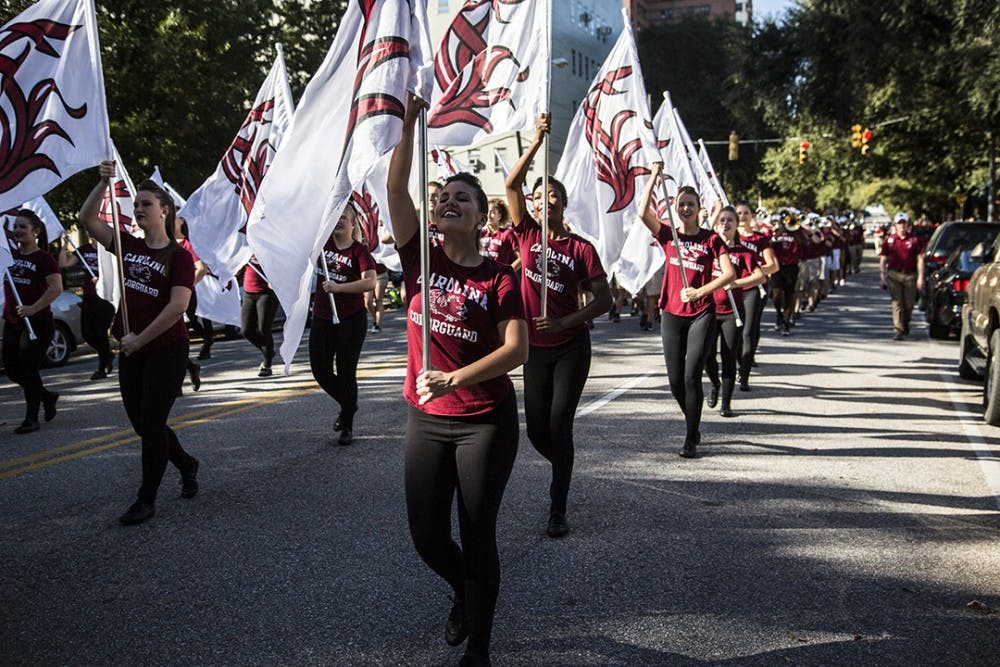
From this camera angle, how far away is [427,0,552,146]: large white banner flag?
290 inches

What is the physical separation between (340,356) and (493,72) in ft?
8.73

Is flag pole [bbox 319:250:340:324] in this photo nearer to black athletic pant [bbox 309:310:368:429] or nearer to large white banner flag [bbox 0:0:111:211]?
black athletic pant [bbox 309:310:368:429]

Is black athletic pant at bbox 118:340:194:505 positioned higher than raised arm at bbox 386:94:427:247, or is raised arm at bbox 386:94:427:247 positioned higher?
raised arm at bbox 386:94:427:247

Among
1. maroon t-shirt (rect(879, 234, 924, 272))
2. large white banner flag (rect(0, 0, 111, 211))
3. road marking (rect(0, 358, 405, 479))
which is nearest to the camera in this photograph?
large white banner flag (rect(0, 0, 111, 211))

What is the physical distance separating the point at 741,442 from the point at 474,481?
5085 millimetres

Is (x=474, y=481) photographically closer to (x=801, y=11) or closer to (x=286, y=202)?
(x=286, y=202)

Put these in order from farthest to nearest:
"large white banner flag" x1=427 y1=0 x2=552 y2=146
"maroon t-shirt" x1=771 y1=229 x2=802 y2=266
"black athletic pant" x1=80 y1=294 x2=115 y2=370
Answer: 1. "maroon t-shirt" x1=771 y1=229 x2=802 y2=266
2. "black athletic pant" x1=80 y1=294 x2=115 y2=370
3. "large white banner flag" x1=427 y1=0 x2=552 y2=146

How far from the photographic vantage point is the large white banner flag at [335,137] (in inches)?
184

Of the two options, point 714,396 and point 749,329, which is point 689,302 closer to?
point 714,396

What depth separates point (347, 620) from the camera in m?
4.39

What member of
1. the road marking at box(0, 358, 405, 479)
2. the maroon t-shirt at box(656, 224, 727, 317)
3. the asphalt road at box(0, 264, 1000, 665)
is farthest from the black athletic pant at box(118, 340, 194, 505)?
the maroon t-shirt at box(656, 224, 727, 317)

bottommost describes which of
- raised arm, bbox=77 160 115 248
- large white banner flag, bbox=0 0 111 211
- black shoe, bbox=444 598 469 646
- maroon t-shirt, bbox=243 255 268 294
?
black shoe, bbox=444 598 469 646

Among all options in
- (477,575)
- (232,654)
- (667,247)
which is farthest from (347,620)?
(667,247)

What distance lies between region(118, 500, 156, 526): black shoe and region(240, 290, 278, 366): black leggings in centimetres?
658
